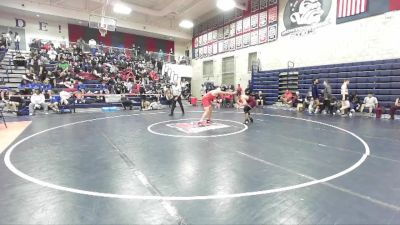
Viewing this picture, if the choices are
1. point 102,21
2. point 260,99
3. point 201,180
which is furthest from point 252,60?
point 201,180

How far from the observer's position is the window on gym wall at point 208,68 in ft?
84.6

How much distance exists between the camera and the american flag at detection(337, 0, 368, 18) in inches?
534

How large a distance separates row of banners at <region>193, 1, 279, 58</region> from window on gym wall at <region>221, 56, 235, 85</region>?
0.89 meters

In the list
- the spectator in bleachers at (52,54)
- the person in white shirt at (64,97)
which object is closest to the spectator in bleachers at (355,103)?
the person in white shirt at (64,97)

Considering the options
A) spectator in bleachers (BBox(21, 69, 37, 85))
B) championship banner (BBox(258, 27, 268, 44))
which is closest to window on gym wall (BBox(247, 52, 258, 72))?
championship banner (BBox(258, 27, 268, 44))

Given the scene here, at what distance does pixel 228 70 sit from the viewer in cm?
2378

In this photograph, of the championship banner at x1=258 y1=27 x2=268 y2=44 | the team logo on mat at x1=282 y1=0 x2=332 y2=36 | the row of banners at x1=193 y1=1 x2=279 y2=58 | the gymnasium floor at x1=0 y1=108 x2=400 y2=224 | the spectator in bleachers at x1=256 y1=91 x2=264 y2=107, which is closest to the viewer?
the gymnasium floor at x1=0 y1=108 x2=400 y2=224

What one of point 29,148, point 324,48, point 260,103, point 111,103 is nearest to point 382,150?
Result: point 29,148

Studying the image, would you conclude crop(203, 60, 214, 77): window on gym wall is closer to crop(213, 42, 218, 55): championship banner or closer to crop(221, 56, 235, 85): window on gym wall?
crop(213, 42, 218, 55): championship banner

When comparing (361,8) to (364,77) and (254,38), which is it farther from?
(254,38)

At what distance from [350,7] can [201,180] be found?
47.6 ft

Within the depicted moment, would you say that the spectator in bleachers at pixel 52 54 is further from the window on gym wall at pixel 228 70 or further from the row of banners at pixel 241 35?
the window on gym wall at pixel 228 70

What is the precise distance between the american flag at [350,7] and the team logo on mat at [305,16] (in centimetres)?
69

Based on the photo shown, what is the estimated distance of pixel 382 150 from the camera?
559cm
